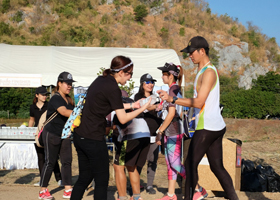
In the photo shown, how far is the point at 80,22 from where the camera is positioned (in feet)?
160

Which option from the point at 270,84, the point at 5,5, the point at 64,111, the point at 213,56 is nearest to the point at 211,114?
the point at 64,111

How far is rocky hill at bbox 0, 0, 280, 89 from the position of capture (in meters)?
43.4

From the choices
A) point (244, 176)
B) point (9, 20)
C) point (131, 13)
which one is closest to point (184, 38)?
point (131, 13)

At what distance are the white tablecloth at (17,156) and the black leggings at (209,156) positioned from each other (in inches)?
222

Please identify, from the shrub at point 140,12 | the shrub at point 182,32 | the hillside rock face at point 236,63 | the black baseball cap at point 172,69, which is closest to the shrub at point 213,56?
the hillside rock face at point 236,63

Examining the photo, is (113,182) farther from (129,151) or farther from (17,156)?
(17,156)

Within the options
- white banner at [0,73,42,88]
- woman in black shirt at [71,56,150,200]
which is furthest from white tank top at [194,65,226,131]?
white banner at [0,73,42,88]

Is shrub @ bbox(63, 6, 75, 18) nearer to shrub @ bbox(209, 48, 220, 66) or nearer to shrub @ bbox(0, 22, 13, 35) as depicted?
shrub @ bbox(0, 22, 13, 35)

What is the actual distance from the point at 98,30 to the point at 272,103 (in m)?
27.2

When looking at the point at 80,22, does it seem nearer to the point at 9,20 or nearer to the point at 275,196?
the point at 9,20

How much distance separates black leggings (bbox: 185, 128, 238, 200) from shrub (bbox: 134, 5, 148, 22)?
4833cm

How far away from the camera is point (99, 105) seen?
354 cm

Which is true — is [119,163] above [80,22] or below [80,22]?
below

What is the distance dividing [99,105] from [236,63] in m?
42.5
